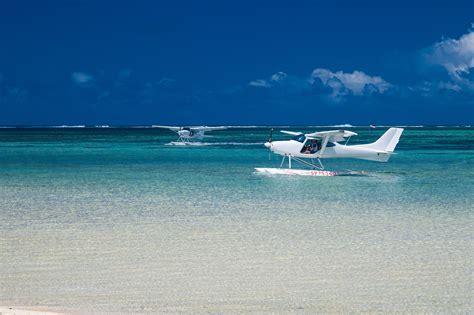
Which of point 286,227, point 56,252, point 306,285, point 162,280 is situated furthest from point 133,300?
point 286,227

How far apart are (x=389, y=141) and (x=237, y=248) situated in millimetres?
16985

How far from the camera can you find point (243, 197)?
17.7m

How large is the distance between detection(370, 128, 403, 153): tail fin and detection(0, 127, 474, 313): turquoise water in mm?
5703

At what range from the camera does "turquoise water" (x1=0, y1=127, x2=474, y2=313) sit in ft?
25.6

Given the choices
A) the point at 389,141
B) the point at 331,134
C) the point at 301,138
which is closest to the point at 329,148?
the point at 331,134

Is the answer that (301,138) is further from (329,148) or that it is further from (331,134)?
(331,134)

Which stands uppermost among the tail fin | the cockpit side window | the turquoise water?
the tail fin

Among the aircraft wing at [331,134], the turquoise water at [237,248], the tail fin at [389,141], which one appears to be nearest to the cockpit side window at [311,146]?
the aircraft wing at [331,134]

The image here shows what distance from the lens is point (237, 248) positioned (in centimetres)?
1066

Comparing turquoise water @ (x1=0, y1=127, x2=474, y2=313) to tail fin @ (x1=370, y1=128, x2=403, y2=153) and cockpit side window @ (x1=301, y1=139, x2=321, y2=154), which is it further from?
tail fin @ (x1=370, y1=128, x2=403, y2=153)

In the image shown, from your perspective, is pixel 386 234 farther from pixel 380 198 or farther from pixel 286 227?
pixel 380 198

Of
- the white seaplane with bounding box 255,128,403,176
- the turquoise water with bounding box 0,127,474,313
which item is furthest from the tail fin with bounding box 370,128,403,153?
the turquoise water with bounding box 0,127,474,313

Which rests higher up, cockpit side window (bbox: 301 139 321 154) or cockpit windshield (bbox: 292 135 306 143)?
Result: cockpit windshield (bbox: 292 135 306 143)

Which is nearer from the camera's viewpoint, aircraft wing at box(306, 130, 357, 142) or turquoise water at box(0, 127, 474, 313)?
turquoise water at box(0, 127, 474, 313)
